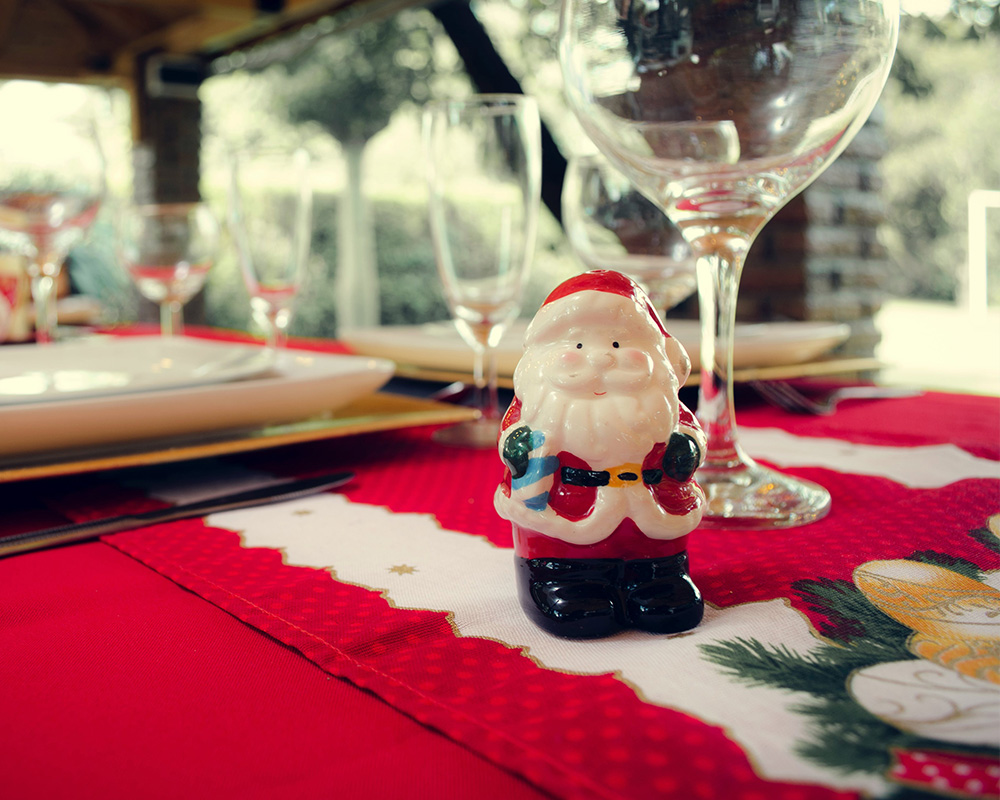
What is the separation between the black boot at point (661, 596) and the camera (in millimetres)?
294

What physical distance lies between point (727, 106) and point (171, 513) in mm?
347

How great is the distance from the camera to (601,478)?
31 cm

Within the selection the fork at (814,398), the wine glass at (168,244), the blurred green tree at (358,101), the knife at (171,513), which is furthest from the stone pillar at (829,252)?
the blurred green tree at (358,101)

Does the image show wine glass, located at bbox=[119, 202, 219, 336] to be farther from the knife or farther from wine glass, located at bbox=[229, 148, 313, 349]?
the knife

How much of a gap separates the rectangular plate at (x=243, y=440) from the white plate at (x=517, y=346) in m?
0.12

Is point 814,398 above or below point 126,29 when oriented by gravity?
below

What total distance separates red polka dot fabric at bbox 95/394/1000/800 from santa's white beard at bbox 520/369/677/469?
7 cm

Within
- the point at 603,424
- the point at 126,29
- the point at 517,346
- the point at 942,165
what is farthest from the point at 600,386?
the point at 942,165

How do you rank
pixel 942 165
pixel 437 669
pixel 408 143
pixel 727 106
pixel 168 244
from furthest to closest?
pixel 942 165 → pixel 408 143 → pixel 168 244 → pixel 727 106 → pixel 437 669

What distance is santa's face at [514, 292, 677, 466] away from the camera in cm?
31

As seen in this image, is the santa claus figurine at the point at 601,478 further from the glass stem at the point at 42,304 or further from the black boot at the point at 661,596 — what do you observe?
the glass stem at the point at 42,304

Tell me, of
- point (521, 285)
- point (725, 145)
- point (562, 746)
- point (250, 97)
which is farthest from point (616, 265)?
point (250, 97)

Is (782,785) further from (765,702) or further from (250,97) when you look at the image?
(250,97)

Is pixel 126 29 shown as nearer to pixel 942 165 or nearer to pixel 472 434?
pixel 472 434
